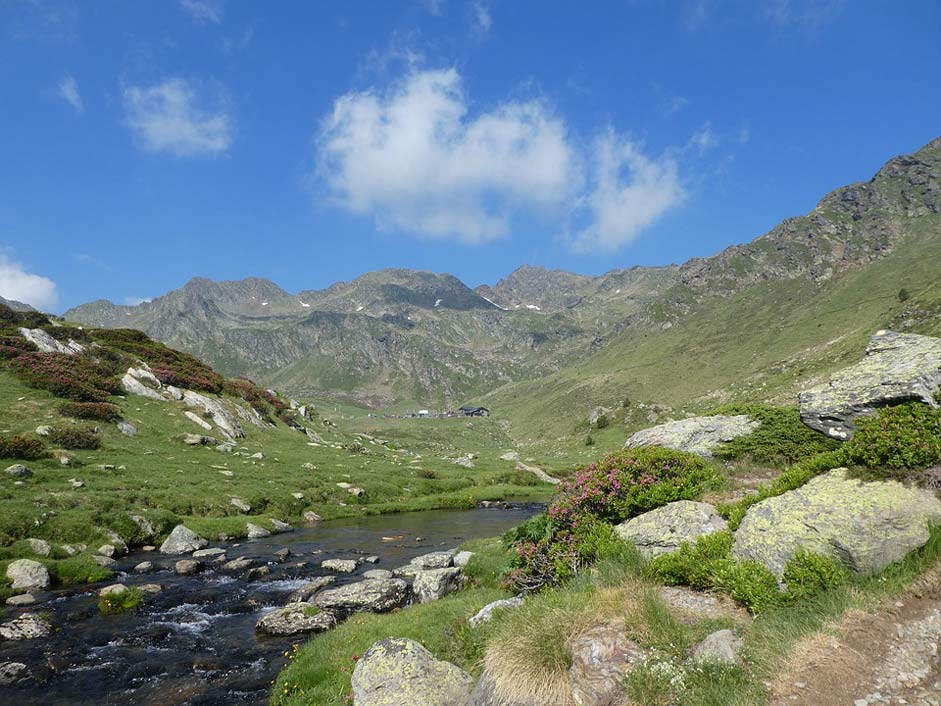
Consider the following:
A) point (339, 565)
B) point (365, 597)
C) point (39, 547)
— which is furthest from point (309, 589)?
point (39, 547)

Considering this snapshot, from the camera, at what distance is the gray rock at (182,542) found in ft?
118

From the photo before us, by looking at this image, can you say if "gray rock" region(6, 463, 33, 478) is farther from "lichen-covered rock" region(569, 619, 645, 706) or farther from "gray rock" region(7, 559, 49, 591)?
"lichen-covered rock" region(569, 619, 645, 706)

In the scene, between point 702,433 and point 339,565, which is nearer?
point 702,433

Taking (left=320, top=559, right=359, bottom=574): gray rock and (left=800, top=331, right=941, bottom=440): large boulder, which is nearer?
(left=800, top=331, right=941, bottom=440): large boulder

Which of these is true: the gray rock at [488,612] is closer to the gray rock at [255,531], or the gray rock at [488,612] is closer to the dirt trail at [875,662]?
the dirt trail at [875,662]

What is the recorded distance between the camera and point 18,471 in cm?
3828

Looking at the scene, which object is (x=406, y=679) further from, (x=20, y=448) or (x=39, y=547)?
(x=20, y=448)

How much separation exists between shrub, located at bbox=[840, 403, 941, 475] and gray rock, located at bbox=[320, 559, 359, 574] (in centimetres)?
3092

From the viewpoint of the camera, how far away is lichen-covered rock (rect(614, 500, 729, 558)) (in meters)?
13.8


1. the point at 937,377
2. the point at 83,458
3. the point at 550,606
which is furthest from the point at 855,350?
the point at 83,458

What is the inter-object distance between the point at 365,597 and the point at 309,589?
4.88 metres

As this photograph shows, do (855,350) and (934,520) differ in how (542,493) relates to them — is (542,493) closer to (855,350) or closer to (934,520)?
(934,520)

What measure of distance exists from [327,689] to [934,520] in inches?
673

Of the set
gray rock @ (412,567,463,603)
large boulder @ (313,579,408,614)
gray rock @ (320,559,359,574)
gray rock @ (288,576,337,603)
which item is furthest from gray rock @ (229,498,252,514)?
gray rock @ (412,567,463,603)
